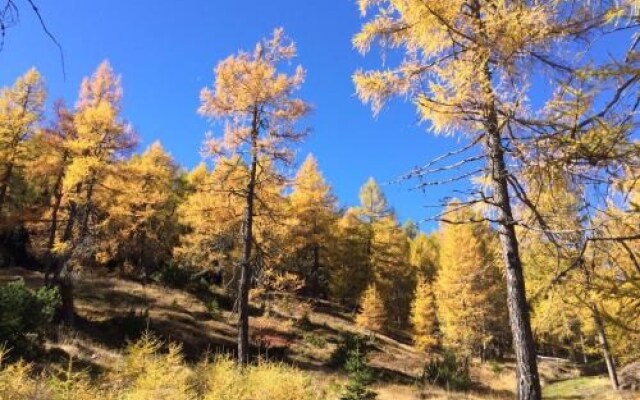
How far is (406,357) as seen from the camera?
3006cm

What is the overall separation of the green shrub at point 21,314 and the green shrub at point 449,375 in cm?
1328

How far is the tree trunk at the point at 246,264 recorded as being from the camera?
13.7 meters

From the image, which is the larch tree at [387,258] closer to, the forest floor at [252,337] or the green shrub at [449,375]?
the forest floor at [252,337]

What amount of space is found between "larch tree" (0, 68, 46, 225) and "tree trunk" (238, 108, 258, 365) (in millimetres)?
15536

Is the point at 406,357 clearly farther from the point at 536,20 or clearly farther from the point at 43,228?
the point at 536,20

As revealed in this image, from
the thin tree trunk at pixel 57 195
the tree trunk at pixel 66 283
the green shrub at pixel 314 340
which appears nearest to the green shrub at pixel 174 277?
the green shrub at pixel 314 340

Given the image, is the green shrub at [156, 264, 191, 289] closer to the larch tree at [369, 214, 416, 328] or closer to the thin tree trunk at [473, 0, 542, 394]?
the larch tree at [369, 214, 416, 328]

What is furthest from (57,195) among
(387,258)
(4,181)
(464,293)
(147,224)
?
(387,258)

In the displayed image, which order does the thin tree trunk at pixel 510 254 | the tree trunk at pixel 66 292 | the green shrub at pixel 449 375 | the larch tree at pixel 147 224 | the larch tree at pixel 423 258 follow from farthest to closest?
the larch tree at pixel 423 258
the larch tree at pixel 147 224
the green shrub at pixel 449 375
the tree trunk at pixel 66 292
the thin tree trunk at pixel 510 254

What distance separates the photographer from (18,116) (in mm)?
25391

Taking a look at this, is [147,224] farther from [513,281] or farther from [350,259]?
[513,281]

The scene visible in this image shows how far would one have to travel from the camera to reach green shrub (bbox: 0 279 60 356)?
12.3 m

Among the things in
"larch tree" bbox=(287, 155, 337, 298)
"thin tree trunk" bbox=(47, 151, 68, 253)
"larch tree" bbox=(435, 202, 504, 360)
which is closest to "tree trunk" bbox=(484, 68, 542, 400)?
"thin tree trunk" bbox=(47, 151, 68, 253)

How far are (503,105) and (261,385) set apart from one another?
5.69m
